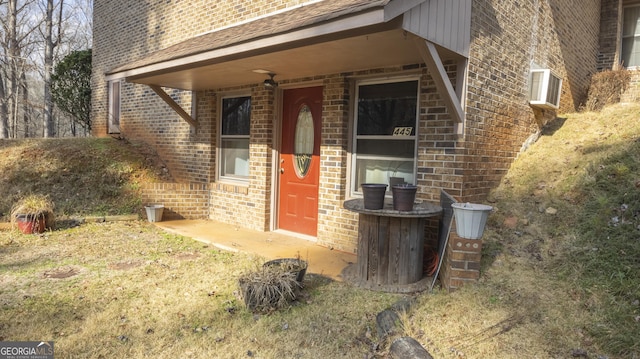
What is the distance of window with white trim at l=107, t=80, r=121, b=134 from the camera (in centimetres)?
1051

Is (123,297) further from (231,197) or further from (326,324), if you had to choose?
(231,197)

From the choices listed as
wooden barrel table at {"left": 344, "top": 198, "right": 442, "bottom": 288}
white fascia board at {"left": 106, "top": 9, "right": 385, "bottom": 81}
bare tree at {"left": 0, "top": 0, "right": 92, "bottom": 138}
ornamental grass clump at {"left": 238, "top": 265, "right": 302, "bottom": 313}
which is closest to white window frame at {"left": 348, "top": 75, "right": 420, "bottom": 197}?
wooden barrel table at {"left": 344, "top": 198, "right": 442, "bottom": 288}

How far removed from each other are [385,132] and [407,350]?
10.1ft

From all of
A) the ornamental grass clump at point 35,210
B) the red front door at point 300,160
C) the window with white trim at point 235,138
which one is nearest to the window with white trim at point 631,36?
the red front door at point 300,160

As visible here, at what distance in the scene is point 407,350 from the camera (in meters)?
2.73

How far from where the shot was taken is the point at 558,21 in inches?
276

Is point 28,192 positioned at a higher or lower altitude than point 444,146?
lower

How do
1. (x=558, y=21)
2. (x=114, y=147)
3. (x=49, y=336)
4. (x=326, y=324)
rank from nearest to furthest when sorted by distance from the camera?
(x=49, y=336), (x=326, y=324), (x=558, y=21), (x=114, y=147)

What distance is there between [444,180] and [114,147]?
24.5 ft

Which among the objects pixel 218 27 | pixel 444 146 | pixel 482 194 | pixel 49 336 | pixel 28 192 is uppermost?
pixel 218 27

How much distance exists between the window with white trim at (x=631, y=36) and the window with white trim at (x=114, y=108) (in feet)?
41.4

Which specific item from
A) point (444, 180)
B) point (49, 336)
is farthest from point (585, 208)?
point (49, 336)

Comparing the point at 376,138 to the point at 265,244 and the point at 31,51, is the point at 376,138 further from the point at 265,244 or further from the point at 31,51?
the point at 31,51

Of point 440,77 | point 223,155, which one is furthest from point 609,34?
point 223,155
